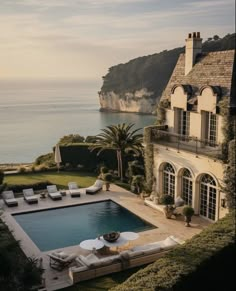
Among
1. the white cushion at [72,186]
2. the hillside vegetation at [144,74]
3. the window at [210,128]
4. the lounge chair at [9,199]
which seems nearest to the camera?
the window at [210,128]

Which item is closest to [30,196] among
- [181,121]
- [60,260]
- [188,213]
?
[60,260]

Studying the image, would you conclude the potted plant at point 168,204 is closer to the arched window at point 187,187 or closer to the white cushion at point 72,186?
the arched window at point 187,187

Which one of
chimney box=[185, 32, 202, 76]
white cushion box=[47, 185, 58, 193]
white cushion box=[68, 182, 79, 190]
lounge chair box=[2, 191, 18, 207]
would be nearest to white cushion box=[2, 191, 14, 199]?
lounge chair box=[2, 191, 18, 207]

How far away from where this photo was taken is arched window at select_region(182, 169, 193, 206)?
25.0 meters

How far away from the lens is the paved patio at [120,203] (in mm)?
17203

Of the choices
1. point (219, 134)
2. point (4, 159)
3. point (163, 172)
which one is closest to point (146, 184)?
point (163, 172)

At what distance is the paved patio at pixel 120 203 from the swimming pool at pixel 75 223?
47cm

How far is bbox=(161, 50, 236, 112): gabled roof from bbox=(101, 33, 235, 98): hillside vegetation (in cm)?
12009

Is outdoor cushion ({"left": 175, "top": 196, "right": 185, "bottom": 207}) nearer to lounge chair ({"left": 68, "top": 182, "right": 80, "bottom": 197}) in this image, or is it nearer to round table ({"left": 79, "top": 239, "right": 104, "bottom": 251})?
round table ({"left": 79, "top": 239, "right": 104, "bottom": 251})

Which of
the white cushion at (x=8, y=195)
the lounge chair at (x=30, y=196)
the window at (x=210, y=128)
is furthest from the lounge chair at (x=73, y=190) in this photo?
the window at (x=210, y=128)

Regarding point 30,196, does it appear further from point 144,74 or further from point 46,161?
point 144,74

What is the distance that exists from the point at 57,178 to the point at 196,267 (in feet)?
75.0

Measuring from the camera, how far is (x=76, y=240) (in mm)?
21141

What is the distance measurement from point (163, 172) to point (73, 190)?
7.27 meters
